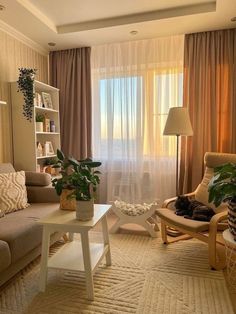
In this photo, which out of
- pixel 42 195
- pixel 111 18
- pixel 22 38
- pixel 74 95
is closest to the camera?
pixel 42 195

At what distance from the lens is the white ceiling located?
2.67m

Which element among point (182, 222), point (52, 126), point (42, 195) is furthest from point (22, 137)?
point (182, 222)

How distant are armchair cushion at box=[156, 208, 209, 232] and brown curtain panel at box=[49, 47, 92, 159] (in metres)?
1.66

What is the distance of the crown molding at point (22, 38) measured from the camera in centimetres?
294

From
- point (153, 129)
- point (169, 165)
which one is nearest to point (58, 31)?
point (153, 129)

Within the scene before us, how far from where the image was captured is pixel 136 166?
3615mm

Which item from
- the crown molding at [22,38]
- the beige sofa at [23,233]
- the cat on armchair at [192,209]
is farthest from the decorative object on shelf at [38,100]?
the cat on armchair at [192,209]

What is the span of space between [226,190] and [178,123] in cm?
129

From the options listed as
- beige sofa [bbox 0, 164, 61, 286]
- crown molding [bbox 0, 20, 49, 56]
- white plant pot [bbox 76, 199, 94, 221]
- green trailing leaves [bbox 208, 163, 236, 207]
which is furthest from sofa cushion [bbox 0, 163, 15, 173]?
green trailing leaves [bbox 208, 163, 236, 207]

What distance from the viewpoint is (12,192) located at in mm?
2400

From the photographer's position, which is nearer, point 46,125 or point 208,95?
point 208,95

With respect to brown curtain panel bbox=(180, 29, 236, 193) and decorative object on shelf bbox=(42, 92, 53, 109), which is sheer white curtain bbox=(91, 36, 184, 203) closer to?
brown curtain panel bbox=(180, 29, 236, 193)

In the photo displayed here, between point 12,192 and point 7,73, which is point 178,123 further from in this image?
point 7,73

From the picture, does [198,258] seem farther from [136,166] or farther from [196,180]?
[136,166]
